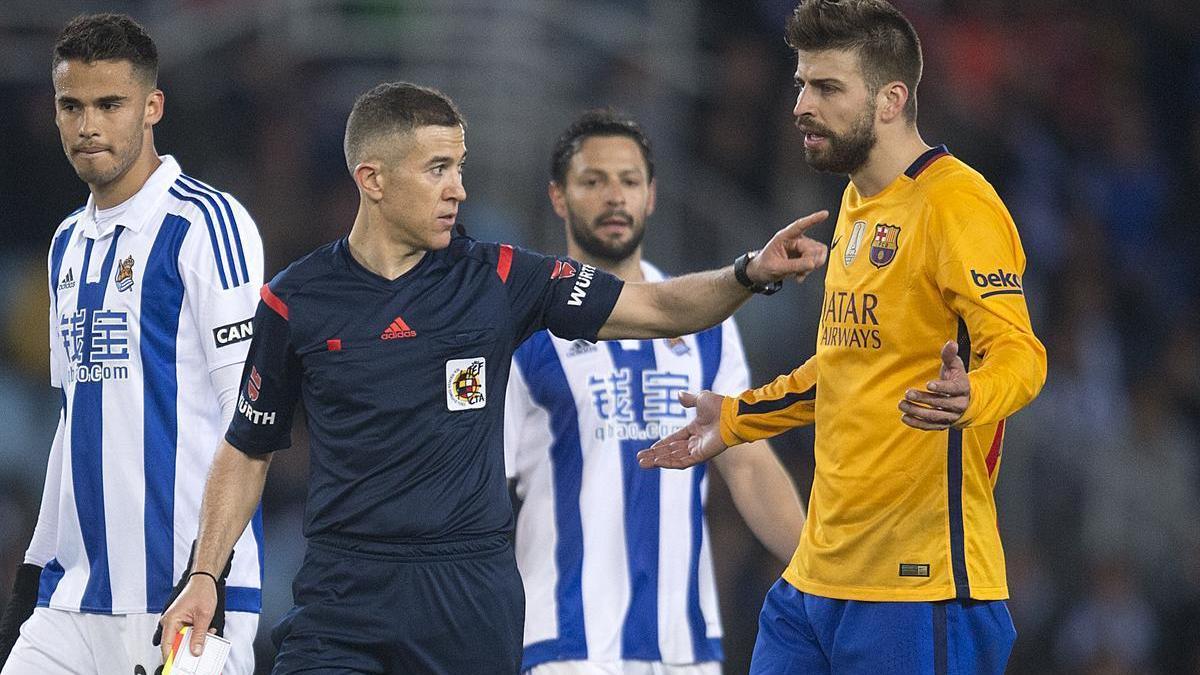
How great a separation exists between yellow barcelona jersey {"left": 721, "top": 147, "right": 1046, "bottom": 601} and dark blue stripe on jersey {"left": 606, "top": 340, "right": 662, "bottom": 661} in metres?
1.31

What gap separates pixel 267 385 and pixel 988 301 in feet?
5.96

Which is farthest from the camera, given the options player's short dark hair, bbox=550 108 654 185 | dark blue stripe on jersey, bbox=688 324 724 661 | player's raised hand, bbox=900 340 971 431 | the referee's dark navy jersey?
player's short dark hair, bbox=550 108 654 185

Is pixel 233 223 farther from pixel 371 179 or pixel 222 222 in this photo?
pixel 371 179

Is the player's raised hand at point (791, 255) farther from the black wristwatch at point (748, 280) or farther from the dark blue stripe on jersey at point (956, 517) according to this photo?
the dark blue stripe on jersey at point (956, 517)

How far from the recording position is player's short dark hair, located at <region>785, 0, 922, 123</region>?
444 centimetres

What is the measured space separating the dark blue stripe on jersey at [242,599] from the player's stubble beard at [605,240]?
1773 mm

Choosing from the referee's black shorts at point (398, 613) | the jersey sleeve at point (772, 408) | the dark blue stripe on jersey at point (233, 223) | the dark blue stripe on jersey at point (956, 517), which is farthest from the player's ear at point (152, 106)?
the dark blue stripe on jersey at point (956, 517)

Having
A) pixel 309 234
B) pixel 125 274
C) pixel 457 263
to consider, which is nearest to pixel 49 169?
pixel 309 234

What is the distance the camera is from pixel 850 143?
4438 millimetres

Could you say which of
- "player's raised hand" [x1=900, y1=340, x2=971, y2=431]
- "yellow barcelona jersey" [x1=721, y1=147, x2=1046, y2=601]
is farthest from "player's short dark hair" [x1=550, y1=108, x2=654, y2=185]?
"player's raised hand" [x1=900, y1=340, x2=971, y2=431]

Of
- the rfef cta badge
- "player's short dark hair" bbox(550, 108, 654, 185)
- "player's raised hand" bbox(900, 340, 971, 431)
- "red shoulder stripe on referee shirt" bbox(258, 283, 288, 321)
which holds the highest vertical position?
"player's short dark hair" bbox(550, 108, 654, 185)

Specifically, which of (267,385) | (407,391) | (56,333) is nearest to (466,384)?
(407,391)

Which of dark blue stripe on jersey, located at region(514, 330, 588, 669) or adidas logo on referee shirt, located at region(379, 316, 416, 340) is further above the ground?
adidas logo on referee shirt, located at region(379, 316, 416, 340)

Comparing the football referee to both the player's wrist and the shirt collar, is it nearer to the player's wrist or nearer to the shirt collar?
the player's wrist
